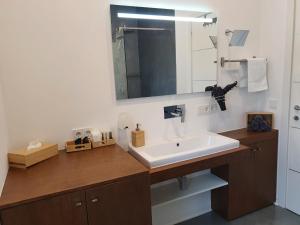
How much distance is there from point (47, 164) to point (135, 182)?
2.08 feet

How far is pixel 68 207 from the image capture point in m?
1.33

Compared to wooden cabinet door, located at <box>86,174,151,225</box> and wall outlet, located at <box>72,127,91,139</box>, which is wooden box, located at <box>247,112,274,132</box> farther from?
wall outlet, located at <box>72,127,91,139</box>

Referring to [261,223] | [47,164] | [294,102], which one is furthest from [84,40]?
[261,223]

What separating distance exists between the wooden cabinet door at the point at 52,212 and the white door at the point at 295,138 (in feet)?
6.94

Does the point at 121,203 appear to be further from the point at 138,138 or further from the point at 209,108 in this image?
the point at 209,108

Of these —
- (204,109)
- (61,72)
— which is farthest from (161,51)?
(61,72)

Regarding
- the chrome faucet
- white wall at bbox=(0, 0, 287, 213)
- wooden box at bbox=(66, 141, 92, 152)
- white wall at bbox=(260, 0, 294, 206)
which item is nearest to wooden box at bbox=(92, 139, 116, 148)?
wooden box at bbox=(66, 141, 92, 152)

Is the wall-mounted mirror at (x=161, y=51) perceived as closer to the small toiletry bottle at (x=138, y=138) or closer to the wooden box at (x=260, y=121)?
the small toiletry bottle at (x=138, y=138)

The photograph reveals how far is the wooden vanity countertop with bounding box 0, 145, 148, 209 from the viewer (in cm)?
128

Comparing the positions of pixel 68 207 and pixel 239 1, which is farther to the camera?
pixel 239 1

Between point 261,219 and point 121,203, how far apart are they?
170 cm

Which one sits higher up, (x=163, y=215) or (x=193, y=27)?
(x=193, y=27)

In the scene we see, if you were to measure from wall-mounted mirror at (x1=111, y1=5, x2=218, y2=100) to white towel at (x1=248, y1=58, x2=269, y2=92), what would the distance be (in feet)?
1.23

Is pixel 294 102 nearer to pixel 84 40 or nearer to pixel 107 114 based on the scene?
pixel 107 114
